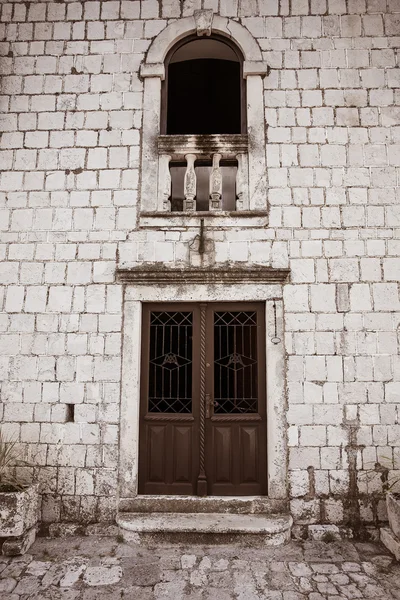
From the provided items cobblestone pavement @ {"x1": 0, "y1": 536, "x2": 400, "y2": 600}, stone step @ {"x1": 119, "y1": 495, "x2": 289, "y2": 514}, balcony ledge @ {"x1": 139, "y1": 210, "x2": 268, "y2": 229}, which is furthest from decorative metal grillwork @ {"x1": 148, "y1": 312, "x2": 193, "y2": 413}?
cobblestone pavement @ {"x1": 0, "y1": 536, "x2": 400, "y2": 600}

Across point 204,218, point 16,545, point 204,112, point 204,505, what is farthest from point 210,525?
point 204,112

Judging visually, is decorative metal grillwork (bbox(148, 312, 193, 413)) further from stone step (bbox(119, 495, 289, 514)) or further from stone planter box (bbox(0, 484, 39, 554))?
stone planter box (bbox(0, 484, 39, 554))

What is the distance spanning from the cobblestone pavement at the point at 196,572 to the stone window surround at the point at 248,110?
335 centimetres

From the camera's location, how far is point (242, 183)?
5090 millimetres

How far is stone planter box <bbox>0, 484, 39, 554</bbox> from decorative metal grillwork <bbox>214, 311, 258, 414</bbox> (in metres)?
2.09

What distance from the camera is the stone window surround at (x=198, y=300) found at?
15.2 ft

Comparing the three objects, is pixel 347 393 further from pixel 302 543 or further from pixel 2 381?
pixel 2 381

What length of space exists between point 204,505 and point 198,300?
7.05 feet

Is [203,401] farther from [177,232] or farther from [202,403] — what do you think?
[177,232]

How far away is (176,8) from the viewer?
5383 millimetres

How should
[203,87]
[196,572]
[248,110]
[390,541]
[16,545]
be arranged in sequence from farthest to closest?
1. [203,87]
2. [248,110]
3. [390,541]
4. [16,545]
5. [196,572]

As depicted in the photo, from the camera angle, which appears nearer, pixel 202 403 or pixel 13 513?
pixel 13 513

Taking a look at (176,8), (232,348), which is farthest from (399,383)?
(176,8)

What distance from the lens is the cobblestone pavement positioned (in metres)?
3.44
